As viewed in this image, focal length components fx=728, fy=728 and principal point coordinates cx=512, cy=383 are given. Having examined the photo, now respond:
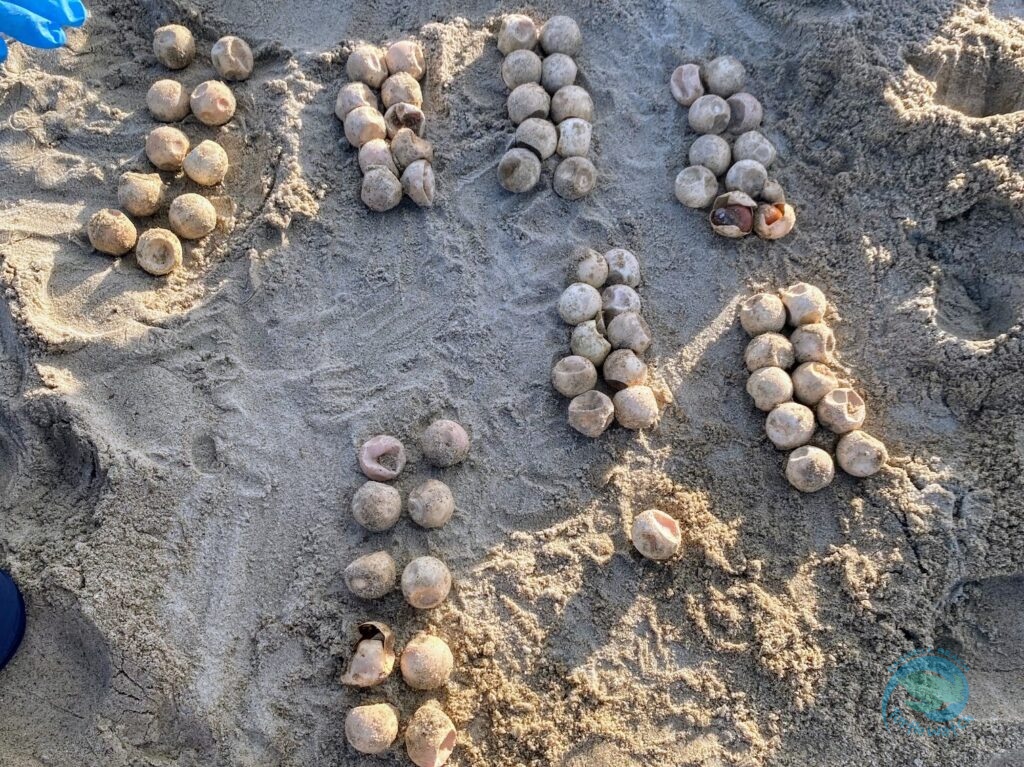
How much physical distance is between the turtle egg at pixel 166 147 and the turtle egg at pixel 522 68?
1.51m

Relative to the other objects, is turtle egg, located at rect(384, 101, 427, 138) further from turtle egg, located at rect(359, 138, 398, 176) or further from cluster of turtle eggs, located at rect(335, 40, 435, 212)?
turtle egg, located at rect(359, 138, 398, 176)

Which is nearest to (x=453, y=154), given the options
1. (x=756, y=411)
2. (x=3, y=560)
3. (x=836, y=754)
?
(x=756, y=411)

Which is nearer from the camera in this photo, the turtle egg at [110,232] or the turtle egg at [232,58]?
the turtle egg at [110,232]

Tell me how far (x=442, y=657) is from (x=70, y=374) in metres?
1.80

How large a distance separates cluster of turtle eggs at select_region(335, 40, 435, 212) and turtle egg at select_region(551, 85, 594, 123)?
61 cm

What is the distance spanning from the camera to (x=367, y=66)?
3.38 metres

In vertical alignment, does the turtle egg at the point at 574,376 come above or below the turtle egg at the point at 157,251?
above

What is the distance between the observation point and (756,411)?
3.00m

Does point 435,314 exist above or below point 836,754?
above

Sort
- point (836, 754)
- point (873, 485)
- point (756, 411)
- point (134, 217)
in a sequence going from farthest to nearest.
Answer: point (134, 217) → point (756, 411) → point (873, 485) → point (836, 754)

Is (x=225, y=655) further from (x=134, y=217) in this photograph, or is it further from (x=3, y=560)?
(x=134, y=217)

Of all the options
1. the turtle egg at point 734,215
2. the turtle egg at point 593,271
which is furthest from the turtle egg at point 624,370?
the turtle egg at point 734,215

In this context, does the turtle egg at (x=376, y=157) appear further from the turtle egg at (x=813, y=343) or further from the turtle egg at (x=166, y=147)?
the turtle egg at (x=813, y=343)

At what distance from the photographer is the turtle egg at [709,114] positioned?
130 inches
